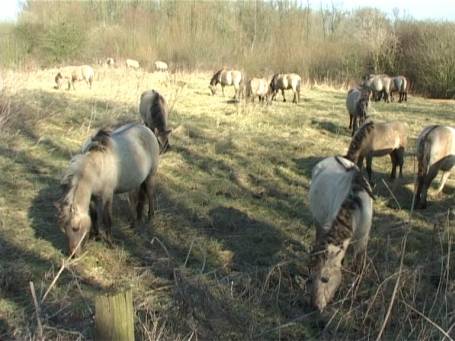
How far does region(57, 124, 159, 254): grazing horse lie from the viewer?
6434 mm

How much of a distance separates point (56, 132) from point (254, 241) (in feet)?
24.5

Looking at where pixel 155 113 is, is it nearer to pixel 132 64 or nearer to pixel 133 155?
pixel 133 155

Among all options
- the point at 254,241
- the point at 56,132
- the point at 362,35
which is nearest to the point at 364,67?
the point at 362,35

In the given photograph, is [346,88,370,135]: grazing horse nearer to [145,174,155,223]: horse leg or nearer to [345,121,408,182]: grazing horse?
[345,121,408,182]: grazing horse

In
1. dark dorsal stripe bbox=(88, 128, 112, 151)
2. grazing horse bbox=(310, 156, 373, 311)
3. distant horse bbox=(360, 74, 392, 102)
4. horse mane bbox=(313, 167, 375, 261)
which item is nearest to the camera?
grazing horse bbox=(310, 156, 373, 311)

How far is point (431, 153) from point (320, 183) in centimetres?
303

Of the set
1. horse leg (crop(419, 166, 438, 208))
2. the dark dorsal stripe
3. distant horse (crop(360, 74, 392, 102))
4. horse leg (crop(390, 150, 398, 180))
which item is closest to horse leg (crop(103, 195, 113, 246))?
the dark dorsal stripe

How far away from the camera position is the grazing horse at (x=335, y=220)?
5191mm

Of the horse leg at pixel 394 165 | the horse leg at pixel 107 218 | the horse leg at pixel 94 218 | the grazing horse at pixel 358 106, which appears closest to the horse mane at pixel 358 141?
the horse leg at pixel 394 165

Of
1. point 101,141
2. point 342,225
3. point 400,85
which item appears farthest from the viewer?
point 400,85

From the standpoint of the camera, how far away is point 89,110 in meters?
15.8

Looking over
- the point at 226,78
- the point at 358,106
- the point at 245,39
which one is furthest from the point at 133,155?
the point at 245,39

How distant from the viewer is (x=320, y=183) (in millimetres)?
6672

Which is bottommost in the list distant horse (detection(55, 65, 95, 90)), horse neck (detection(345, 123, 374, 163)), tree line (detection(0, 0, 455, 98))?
horse neck (detection(345, 123, 374, 163))
